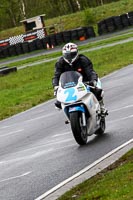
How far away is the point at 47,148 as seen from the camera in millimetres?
12422

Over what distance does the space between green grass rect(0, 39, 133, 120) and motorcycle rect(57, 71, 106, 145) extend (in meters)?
9.81

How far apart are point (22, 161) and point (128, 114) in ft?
11.9

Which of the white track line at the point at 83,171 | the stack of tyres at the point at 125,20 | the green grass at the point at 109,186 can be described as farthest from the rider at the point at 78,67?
the stack of tyres at the point at 125,20

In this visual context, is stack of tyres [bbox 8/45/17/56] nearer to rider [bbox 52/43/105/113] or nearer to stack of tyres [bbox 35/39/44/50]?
stack of tyres [bbox 35/39/44/50]

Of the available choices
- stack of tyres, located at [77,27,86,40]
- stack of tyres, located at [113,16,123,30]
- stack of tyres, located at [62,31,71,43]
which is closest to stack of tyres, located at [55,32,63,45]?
stack of tyres, located at [62,31,71,43]

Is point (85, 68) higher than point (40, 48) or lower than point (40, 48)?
higher

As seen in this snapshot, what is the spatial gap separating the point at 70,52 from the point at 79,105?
39.8 inches

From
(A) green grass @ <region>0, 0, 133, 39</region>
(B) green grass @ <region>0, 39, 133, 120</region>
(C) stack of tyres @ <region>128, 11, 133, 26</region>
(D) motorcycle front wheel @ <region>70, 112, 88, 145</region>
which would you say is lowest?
(A) green grass @ <region>0, 0, 133, 39</region>

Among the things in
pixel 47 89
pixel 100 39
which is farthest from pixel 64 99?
pixel 100 39

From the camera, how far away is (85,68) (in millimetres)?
12164

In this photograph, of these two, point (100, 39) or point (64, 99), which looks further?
point (100, 39)

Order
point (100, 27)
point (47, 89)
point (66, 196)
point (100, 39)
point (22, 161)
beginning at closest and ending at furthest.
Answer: point (66, 196)
point (22, 161)
point (47, 89)
point (100, 39)
point (100, 27)

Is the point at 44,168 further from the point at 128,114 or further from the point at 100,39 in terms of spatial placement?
the point at 100,39

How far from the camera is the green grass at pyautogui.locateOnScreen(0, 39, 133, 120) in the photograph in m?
24.0
